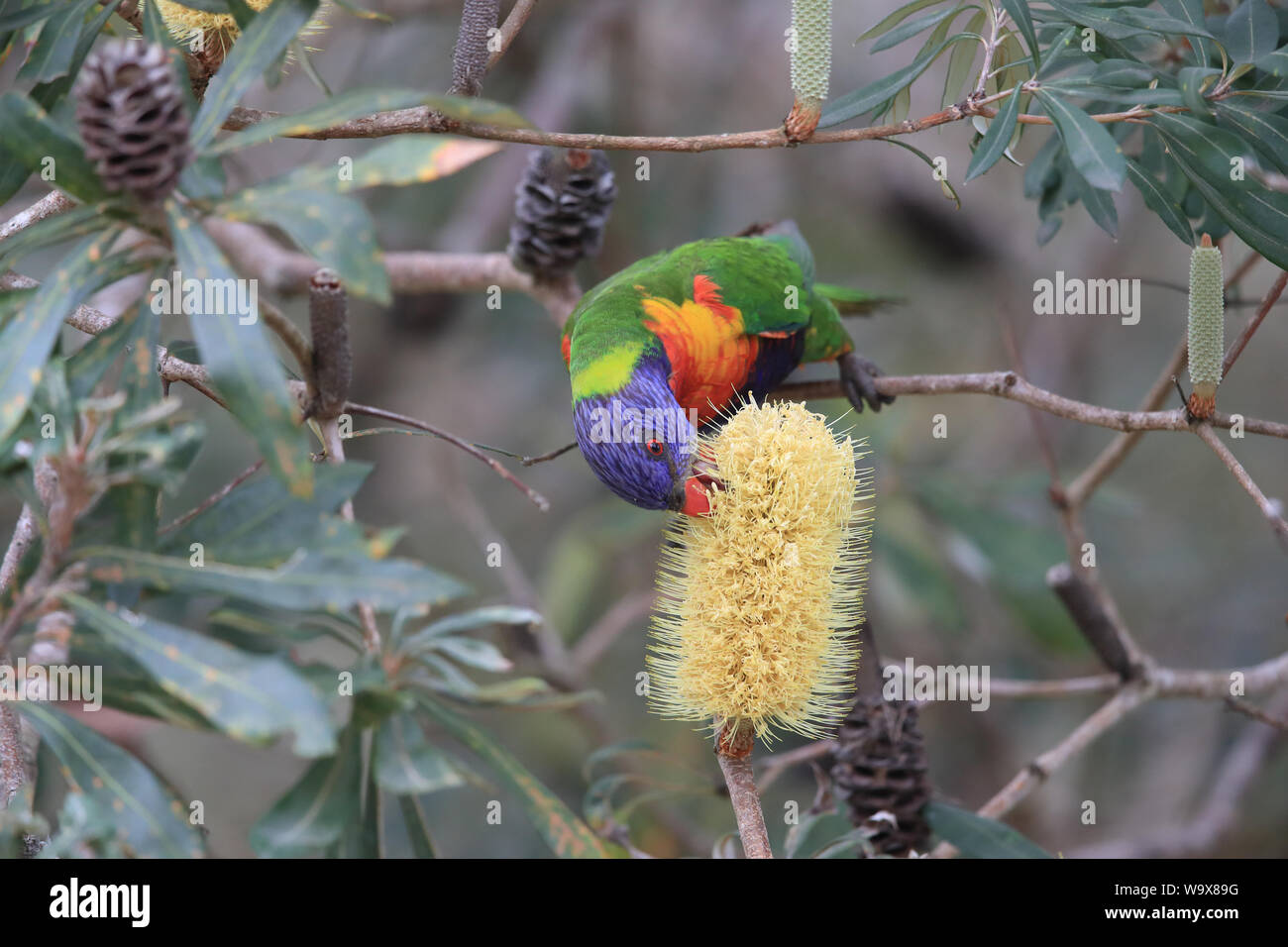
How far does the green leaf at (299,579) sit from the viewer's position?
931 mm

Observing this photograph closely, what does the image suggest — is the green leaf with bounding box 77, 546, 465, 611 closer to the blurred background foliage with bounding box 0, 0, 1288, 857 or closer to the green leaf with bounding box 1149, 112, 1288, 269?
the green leaf with bounding box 1149, 112, 1288, 269

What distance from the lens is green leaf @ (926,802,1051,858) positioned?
1666mm

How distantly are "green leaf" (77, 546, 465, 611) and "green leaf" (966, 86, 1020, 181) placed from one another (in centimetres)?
98

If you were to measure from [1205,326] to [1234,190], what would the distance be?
267 millimetres

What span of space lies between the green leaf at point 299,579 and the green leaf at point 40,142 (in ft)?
1.22

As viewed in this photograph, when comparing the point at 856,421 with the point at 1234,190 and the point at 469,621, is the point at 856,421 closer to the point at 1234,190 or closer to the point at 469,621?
the point at 1234,190

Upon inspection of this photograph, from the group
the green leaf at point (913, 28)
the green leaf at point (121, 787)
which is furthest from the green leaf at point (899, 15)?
the green leaf at point (121, 787)

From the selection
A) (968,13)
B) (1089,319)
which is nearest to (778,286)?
(968,13)

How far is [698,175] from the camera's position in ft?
14.3

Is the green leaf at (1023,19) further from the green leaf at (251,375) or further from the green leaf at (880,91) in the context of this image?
the green leaf at (251,375)

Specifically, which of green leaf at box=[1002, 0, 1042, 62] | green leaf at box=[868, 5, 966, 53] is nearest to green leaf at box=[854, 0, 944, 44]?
green leaf at box=[868, 5, 966, 53]

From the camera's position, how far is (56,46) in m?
1.28

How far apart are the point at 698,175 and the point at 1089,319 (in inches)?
66.6
